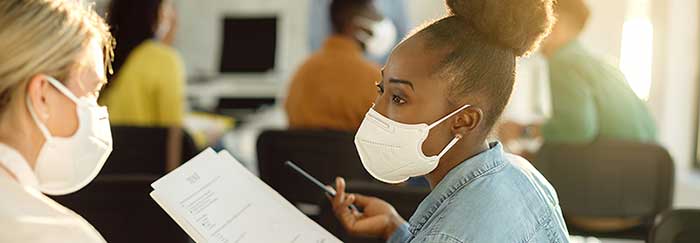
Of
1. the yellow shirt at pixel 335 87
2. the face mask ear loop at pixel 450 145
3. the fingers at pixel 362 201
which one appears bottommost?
the yellow shirt at pixel 335 87

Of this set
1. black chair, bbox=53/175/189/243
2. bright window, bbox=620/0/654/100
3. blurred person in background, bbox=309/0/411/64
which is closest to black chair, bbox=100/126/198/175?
black chair, bbox=53/175/189/243

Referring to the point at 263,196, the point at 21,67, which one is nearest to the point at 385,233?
the point at 263,196

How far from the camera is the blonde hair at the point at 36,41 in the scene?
104cm

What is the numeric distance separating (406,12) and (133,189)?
3.87m

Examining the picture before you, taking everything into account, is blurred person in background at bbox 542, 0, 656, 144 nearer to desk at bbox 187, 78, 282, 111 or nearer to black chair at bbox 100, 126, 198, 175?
black chair at bbox 100, 126, 198, 175

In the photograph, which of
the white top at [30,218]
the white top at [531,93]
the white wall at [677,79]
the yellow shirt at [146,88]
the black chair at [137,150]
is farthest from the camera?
the white top at [531,93]

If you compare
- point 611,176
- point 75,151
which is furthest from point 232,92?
point 75,151

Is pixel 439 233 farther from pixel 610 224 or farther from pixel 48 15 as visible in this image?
pixel 610 224

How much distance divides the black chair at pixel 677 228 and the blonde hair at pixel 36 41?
0.99 metres

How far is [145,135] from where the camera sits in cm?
256

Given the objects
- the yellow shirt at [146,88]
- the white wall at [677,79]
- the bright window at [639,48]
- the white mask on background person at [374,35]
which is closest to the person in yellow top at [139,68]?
the yellow shirt at [146,88]

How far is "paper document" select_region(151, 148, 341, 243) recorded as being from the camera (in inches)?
45.8

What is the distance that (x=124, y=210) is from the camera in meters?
1.84

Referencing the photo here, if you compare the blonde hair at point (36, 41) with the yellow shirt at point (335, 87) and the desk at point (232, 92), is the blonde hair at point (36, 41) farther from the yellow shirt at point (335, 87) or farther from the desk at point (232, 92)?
the desk at point (232, 92)
